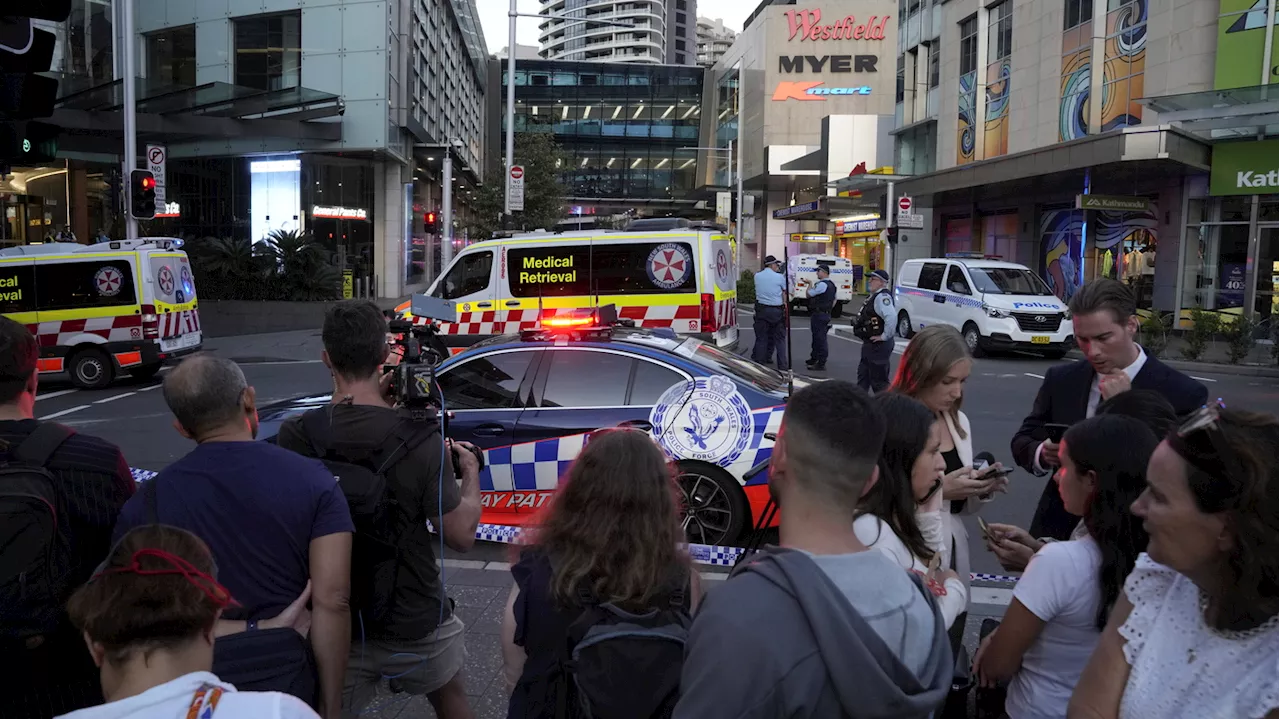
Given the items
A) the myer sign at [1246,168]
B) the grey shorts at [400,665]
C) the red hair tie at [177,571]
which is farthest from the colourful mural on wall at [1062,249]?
the red hair tie at [177,571]

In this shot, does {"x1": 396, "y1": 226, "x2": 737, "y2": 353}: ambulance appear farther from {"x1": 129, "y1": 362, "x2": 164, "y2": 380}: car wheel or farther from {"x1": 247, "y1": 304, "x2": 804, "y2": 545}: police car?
{"x1": 247, "y1": 304, "x2": 804, "y2": 545}: police car

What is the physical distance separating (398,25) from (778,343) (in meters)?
19.3

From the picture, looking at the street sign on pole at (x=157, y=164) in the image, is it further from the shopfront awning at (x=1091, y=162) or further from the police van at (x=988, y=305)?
the shopfront awning at (x=1091, y=162)

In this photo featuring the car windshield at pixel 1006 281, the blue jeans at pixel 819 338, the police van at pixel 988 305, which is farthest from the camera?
the car windshield at pixel 1006 281

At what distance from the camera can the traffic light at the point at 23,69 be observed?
486cm

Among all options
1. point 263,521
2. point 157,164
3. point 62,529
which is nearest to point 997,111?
point 157,164

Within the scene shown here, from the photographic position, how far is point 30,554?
8.07 ft

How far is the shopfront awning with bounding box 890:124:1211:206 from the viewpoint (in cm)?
2027

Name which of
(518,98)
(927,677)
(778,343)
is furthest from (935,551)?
(518,98)

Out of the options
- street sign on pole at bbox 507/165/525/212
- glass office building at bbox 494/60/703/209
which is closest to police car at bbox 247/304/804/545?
street sign on pole at bbox 507/165/525/212

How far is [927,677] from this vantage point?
6.00ft

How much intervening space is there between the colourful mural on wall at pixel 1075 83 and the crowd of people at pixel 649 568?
2502 centimetres

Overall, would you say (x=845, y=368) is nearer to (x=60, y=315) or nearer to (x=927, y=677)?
(x=60, y=315)

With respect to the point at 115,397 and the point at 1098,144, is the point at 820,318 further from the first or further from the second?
the point at 115,397
